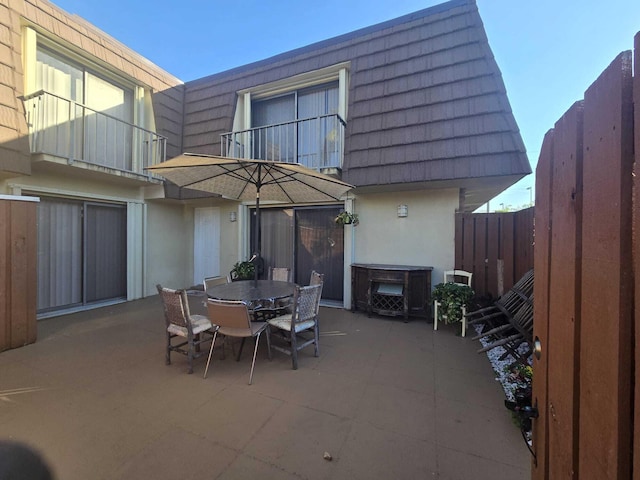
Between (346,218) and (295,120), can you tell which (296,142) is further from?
(346,218)

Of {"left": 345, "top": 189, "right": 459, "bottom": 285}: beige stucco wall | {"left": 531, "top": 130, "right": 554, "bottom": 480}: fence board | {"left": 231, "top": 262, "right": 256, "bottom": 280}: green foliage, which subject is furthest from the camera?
{"left": 231, "top": 262, "right": 256, "bottom": 280}: green foliage

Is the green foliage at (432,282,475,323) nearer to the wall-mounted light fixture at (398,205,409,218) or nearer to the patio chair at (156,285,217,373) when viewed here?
the wall-mounted light fixture at (398,205,409,218)

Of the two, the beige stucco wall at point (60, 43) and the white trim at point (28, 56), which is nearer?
the beige stucco wall at point (60, 43)

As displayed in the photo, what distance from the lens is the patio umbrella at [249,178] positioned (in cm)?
296

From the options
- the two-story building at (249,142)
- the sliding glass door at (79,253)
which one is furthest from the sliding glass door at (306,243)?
the sliding glass door at (79,253)

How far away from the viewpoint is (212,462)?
1.82 m

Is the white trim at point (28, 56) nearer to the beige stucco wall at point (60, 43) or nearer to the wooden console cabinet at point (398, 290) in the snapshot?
the beige stucco wall at point (60, 43)

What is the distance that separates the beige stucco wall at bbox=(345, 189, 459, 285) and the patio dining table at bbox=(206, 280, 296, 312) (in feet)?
6.77

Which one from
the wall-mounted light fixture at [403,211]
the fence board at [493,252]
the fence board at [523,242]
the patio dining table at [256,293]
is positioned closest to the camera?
the patio dining table at [256,293]

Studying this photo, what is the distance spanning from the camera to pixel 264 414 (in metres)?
2.30

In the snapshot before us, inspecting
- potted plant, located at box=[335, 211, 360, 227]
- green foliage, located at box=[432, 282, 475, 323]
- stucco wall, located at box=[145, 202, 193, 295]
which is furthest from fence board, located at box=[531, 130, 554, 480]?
stucco wall, located at box=[145, 202, 193, 295]

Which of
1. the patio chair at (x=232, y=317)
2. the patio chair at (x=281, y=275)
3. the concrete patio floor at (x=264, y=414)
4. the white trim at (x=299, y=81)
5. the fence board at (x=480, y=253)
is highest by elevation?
the white trim at (x=299, y=81)

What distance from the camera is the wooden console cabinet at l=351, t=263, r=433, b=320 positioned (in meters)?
4.76

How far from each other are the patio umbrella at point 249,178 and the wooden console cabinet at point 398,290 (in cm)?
168
